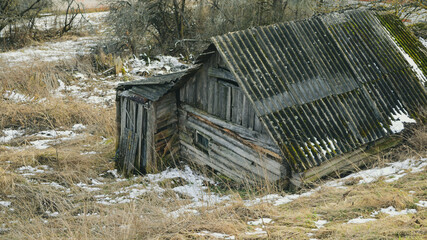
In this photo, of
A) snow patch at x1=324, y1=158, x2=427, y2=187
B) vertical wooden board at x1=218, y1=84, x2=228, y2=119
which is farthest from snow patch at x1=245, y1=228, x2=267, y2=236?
vertical wooden board at x1=218, y1=84, x2=228, y2=119

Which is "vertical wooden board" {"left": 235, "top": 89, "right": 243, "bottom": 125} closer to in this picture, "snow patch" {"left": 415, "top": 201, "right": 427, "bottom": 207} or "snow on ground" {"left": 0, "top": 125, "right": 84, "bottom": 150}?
"snow patch" {"left": 415, "top": 201, "right": 427, "bottom": 207}

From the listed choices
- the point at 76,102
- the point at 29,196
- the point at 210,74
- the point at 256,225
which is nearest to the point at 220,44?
the point at 210,74

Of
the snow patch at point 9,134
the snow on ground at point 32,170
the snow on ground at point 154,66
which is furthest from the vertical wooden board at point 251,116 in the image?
the snow on ground at point 154,66

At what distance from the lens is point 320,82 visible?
23.6ft

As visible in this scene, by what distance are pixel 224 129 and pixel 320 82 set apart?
2.02 m

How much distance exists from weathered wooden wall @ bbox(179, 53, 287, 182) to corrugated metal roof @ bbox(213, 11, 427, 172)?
0.42 meters

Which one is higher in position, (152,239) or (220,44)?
(220,44)

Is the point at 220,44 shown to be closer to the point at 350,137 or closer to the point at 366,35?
Answer: the point at 350,137

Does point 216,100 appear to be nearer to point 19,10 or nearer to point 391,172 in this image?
point 391,172

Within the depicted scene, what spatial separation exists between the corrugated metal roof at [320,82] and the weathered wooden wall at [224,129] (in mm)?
416

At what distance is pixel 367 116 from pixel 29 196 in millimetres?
6375

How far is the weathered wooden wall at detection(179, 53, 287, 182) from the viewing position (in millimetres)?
6789

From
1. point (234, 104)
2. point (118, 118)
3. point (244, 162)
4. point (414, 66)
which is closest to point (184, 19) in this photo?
point (118, 118)

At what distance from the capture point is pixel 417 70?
861cm
